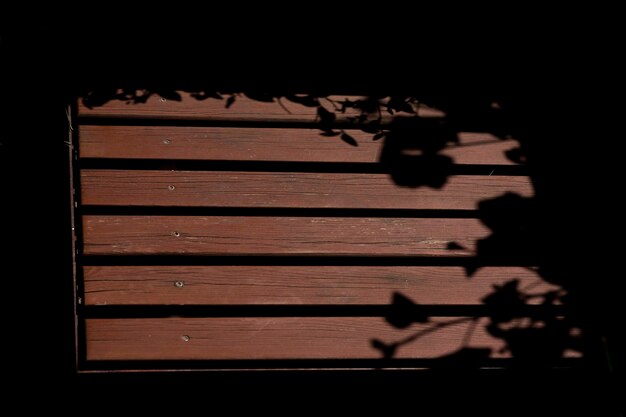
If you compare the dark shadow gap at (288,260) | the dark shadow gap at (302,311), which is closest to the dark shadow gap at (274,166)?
the dark shadow gap at (288,260)

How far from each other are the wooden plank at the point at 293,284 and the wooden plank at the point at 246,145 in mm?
658

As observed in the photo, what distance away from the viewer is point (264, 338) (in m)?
2.43

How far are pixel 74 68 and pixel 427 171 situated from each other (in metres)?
2.13

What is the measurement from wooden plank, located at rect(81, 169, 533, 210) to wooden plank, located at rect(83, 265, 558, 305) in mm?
386

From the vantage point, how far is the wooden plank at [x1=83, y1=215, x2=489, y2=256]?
7.73 ft

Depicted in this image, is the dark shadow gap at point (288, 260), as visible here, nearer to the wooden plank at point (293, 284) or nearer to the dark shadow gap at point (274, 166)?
the wooden plank at point (293, 284)

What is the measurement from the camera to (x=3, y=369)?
7.88 ft

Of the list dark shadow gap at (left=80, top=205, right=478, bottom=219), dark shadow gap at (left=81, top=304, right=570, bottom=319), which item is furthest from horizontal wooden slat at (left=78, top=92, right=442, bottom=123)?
dark shadow gap at (left=81, top=304, right=570, bottom=319)

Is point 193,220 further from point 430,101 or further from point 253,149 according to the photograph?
point 430,101

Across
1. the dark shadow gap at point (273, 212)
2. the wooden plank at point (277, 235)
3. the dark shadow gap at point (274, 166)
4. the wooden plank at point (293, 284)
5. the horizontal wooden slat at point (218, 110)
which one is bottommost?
the wooden plank at point (293, 284)

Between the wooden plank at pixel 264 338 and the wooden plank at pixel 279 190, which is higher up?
the wooden plank at pixel 279 190

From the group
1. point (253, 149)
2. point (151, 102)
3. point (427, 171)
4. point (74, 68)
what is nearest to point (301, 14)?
point (253, 149)

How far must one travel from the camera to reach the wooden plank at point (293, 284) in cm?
238

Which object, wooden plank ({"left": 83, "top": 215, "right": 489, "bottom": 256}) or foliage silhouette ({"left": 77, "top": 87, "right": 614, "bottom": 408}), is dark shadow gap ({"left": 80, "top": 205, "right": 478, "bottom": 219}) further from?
foliage silhouette ({"left": 77, "top": 87, "right": 614, "bottom": 408})
